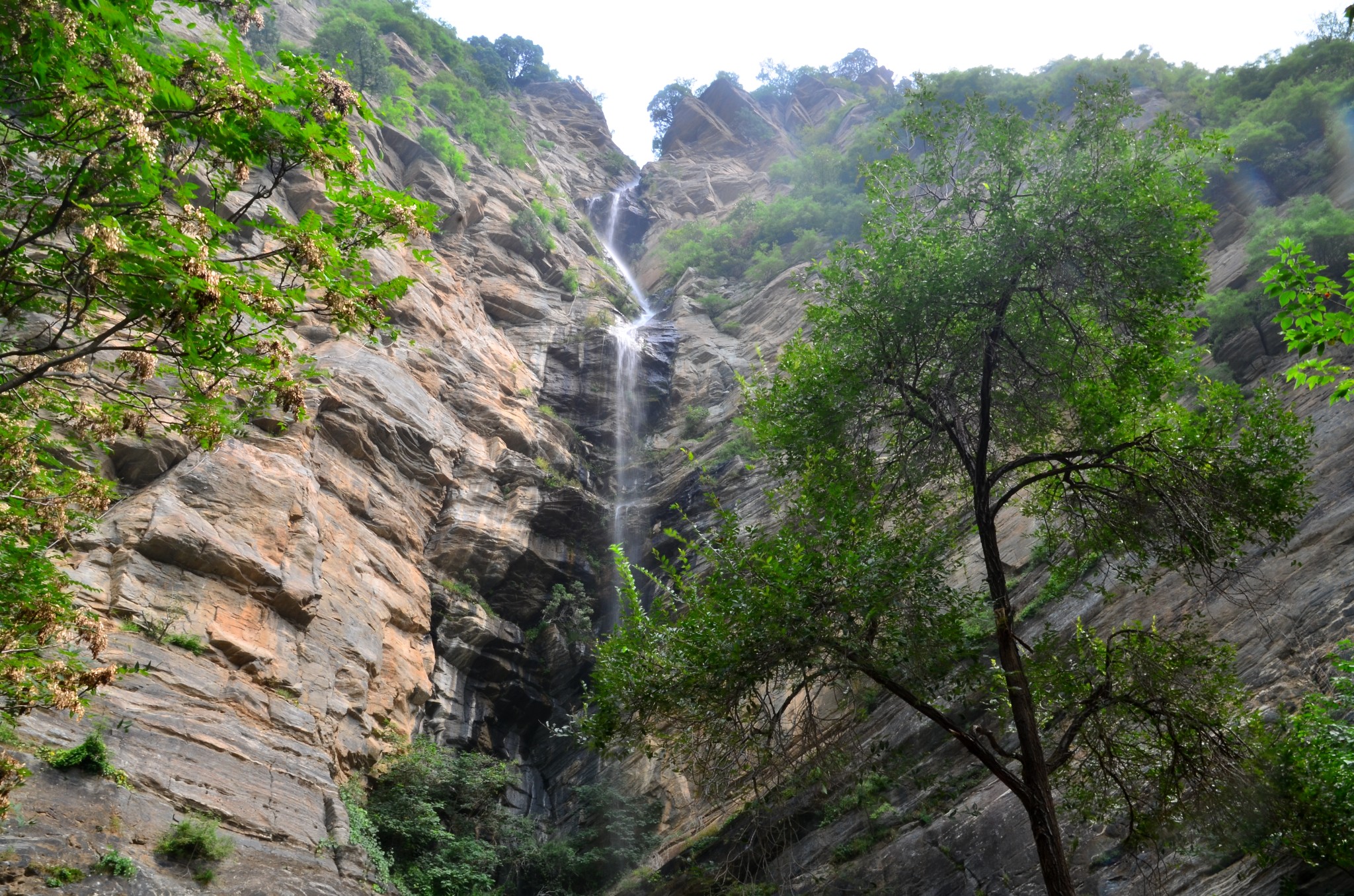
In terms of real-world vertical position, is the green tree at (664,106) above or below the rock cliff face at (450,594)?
above

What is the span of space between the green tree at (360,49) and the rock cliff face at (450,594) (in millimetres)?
5480

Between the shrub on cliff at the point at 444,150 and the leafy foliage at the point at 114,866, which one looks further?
the shrub on cliff at the point at 444,150

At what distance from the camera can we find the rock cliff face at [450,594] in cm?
1000

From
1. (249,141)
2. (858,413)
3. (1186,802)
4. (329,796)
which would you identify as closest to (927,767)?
(1186,802)

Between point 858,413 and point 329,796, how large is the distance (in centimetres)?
1093

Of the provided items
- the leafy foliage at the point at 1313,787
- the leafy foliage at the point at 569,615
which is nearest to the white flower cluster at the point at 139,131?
the leafy foliage at the point at 1313,787

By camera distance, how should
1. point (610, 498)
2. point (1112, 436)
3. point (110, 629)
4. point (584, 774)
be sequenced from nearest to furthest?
point (1112, 436) < point (110, 629) < point (584, 774) < point (610, 498)

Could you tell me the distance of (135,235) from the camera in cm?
529

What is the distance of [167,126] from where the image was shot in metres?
5.65

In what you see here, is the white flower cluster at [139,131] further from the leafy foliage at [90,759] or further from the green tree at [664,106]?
the green tree at [664,106]

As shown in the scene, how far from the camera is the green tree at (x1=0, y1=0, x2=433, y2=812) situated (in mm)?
5117

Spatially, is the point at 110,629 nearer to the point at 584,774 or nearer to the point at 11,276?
the point at 11,276

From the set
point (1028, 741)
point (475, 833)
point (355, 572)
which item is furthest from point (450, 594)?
point (1028, 741)

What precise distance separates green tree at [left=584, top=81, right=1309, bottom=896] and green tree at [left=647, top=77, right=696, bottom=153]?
70.3 metres
